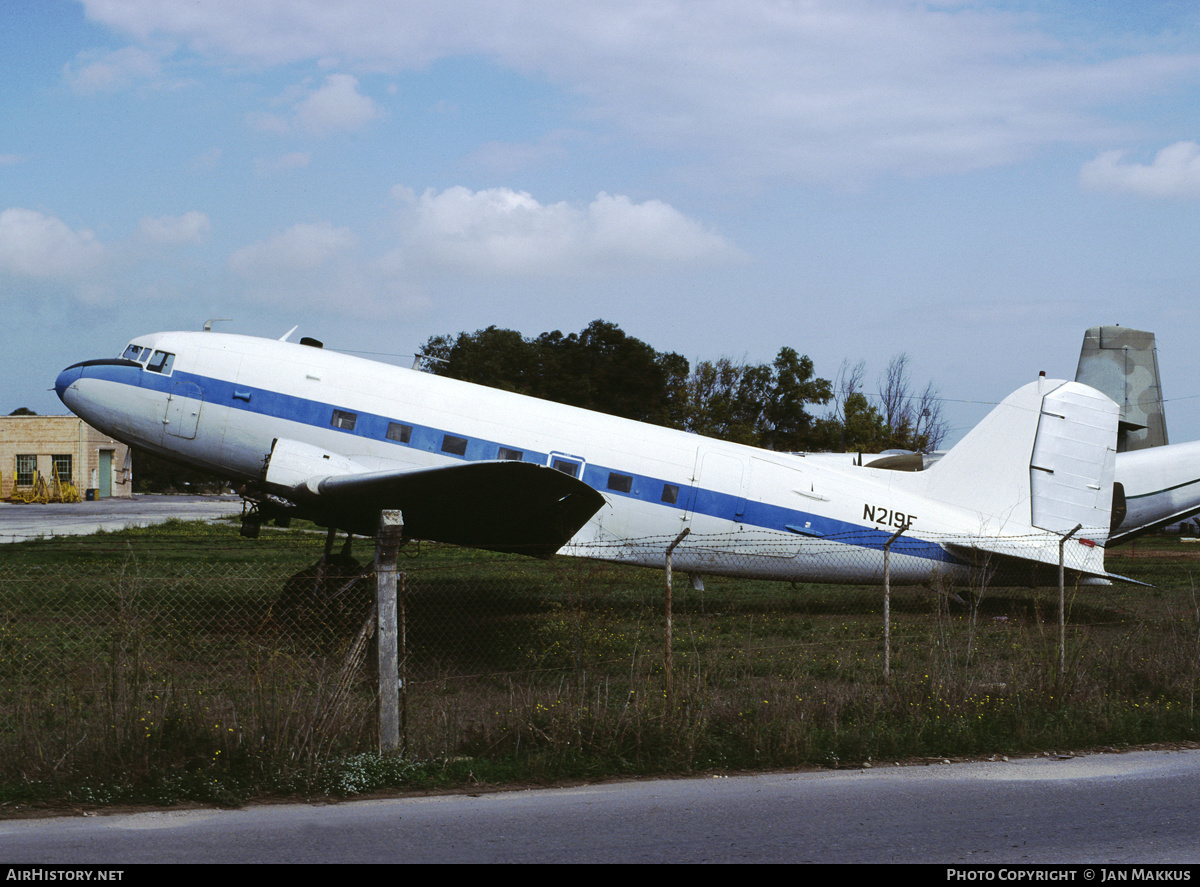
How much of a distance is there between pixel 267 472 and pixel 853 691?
834cm

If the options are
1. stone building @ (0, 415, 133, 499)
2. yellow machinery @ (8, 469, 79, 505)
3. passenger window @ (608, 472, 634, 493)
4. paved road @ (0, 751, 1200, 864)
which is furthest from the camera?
stone building @ (0, 415, 133, 499)

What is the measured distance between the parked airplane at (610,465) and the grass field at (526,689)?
45.8 inches

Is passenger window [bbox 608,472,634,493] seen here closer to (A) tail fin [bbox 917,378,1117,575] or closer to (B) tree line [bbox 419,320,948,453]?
(A) tail fin [bbox 917,378,1117,575]

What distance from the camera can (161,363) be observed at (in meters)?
13.7

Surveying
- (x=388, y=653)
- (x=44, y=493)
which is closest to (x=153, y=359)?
(x=388, y=653)

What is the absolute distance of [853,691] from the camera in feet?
29.6

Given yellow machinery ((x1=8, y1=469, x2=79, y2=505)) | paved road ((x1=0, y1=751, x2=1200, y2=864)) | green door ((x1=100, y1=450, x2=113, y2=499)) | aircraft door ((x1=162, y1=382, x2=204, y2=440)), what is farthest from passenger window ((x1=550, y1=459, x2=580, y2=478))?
green door ((x1=100, y1=450, x2=113, y2=499))

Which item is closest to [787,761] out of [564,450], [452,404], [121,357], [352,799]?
[352,799]

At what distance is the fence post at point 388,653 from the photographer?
6906 millimetres

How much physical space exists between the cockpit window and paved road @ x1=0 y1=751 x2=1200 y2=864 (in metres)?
9.16

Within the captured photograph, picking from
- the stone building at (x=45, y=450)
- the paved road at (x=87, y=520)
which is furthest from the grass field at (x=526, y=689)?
the stone building at (x=45, y=450)

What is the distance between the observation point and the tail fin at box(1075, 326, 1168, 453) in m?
23.8

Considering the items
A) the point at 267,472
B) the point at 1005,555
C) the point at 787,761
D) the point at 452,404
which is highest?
the point at 452,404
